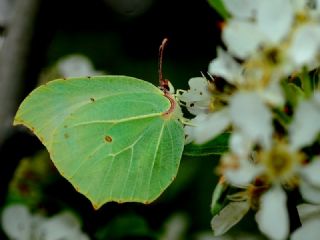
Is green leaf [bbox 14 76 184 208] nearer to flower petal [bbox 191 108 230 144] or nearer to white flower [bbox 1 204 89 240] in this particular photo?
white flower [bbox 1 204 89 240]

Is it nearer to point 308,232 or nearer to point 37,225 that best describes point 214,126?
point 308,232

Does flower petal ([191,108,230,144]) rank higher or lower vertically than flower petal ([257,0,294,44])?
lower

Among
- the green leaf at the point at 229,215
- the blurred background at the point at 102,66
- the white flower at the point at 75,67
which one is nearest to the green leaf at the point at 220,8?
the green leaf at the point at 229,215

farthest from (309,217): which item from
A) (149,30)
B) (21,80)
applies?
(149,30)

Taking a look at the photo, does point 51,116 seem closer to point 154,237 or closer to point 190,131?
point 190,131

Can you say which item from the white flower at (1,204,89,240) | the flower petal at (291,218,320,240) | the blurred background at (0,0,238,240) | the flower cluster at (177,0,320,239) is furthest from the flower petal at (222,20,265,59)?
the white flower at (1,204,89,240)

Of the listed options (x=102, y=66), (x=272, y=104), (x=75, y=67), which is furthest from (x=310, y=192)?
(x=102, y=66)

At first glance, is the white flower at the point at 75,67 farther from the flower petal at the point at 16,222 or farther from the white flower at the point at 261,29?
the white flower at the point at 261,29
